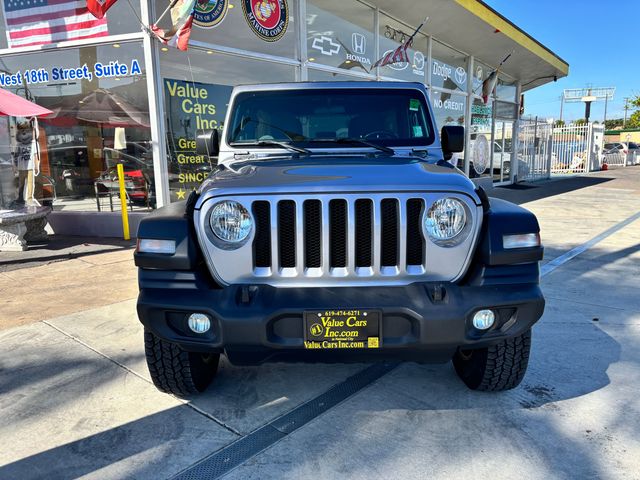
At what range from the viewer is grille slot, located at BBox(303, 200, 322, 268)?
2430mm

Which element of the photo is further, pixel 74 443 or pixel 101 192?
pixel 101 192

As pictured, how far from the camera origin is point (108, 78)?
7.93 meters

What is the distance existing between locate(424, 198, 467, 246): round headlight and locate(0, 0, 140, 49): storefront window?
6658 millimetres

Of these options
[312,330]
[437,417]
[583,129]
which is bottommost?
[437,417]

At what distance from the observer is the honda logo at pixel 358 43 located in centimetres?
1134

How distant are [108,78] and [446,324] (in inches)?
298

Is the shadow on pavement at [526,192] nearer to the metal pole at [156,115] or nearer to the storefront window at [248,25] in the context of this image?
the storefront window at [248,25]

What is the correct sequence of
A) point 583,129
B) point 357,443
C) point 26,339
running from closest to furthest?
point 357,443 → point 26,339 → point 583,129

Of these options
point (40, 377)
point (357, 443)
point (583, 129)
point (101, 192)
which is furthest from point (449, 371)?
point (583, 129)

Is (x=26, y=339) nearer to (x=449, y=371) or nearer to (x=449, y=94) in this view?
(x=449, y=371)

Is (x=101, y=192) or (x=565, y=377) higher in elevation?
(x=101, y=192)

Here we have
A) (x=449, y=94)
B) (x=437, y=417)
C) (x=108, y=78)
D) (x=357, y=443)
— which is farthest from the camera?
(x=449, y=94)

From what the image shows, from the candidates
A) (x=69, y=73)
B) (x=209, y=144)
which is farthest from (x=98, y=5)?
(x=209, y=144)

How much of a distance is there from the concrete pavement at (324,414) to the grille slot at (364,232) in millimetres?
921
